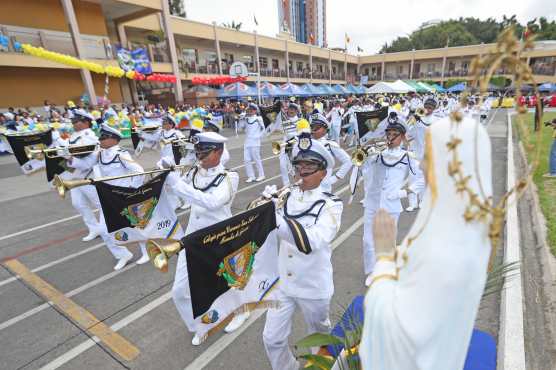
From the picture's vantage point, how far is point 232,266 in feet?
8.67

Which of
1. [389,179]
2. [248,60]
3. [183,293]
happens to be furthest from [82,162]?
[248,60]

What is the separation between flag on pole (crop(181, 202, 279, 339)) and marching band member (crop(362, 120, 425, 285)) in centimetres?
223

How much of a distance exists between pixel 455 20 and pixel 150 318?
300ft

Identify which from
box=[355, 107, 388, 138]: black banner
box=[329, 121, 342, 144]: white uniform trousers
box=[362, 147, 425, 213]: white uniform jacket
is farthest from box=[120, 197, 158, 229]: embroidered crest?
box=[329, 121, 342, 144]: white uniform trousers

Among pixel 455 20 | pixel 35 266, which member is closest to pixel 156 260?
pixel 35 266

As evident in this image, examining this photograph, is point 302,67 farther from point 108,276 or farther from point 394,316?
point 394,316

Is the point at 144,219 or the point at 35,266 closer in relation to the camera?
the point at 144,219

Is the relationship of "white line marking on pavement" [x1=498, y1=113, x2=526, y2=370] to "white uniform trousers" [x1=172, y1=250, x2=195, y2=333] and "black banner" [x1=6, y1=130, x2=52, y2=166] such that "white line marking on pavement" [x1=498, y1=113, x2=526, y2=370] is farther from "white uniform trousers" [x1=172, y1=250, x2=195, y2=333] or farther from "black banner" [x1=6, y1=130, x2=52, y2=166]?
"black banner" [x1=6, y1=130, x2=52, y2=166]

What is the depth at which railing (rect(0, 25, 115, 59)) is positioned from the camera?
17703 mm

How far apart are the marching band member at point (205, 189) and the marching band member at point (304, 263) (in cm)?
105

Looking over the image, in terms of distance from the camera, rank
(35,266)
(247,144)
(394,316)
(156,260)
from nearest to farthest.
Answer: (394,316) < (156,260) < (35,266) < (247,144)

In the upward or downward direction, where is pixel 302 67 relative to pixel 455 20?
downward

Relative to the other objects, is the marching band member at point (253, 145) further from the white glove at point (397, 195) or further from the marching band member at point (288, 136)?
the white glove at point (397, 195)

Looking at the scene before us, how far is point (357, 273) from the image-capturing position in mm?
4867
